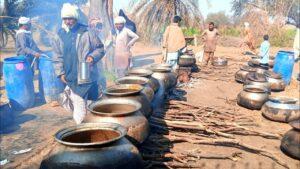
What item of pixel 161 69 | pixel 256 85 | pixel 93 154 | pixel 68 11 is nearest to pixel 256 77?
pixel 256 85

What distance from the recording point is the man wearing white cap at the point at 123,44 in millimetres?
7996

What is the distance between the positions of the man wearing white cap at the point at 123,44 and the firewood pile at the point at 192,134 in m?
2.26

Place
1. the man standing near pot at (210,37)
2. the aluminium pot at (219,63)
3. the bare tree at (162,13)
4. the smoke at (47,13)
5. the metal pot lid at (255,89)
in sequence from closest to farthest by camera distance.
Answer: the metal pot lid at (255,89) < the man standing near pot at (210,37) < the aluminium pot at (219,63) < the bare tree at (162,13) < the smoke at (47,13)

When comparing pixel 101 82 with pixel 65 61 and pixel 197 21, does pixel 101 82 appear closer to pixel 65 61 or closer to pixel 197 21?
pixel 65 61

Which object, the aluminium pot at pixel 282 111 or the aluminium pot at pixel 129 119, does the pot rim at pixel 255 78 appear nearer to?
the aluminium pot at pixel 282 111

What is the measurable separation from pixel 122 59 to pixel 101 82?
1082 millimetres

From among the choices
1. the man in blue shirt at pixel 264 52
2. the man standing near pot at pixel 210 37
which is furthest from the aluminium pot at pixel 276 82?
the man standing near pot at pixel 210 37

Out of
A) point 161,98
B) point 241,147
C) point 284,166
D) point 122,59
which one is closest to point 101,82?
point 122,59

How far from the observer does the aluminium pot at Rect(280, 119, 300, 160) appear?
4691mm

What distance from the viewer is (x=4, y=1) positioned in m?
14.3

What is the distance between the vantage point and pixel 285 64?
10.5m

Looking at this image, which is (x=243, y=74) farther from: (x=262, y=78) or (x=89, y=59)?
(x=89, y=59)

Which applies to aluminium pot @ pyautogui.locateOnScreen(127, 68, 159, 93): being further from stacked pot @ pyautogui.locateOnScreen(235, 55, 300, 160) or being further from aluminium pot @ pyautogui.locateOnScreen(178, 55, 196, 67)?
aluminium pot @ pyautogui.locateOnScreen(178, 55, 196, 67)

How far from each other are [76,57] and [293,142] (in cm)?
397
